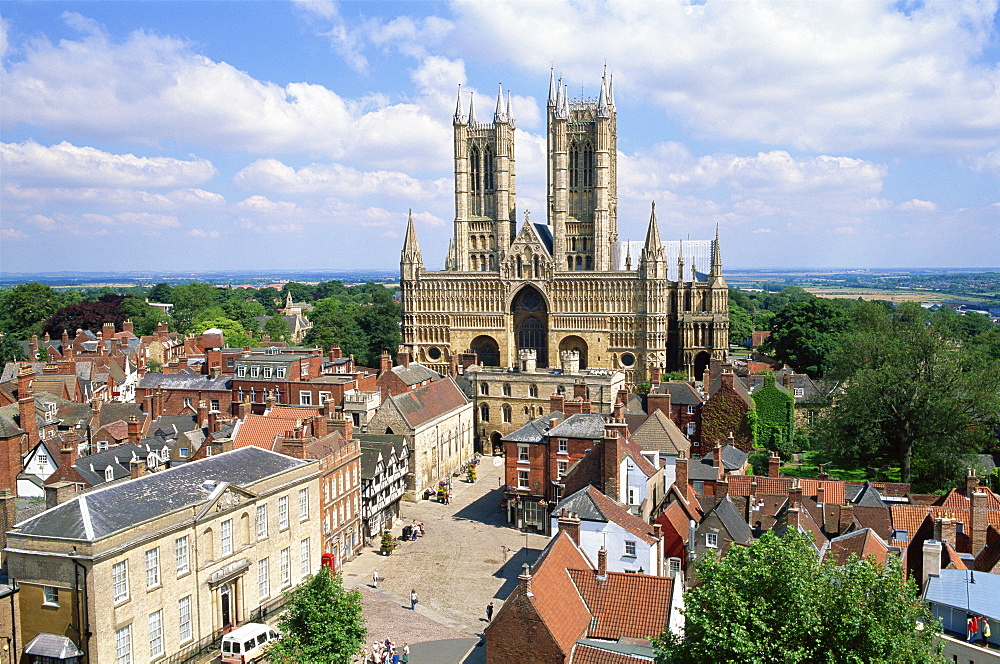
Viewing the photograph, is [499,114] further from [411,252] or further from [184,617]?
[184,617]

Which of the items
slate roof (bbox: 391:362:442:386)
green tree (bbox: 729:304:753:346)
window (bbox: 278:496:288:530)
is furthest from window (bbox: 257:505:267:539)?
green tree (bbox: 729:304:753:346)

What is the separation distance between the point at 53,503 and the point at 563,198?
269ft

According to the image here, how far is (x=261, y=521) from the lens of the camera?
33812mm

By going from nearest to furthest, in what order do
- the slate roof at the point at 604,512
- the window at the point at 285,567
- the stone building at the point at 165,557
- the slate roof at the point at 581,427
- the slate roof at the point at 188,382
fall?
1. the stone building at the point at 165,557
2. the slate roof at the point at 604,512
3. the window at the point at 285,567
4. the slate roof at the point at 581,427
5. the slate roof at the point at 188,382

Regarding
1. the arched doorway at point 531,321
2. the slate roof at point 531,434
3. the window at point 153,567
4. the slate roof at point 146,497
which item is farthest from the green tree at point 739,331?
the window at point 153,567

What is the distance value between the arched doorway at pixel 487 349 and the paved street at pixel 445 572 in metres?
44.8

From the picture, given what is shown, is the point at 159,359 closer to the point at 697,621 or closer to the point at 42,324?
the point at 42,324

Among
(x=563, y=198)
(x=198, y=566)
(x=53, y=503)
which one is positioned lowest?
(x=198, y=566)

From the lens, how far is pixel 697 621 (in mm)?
19250

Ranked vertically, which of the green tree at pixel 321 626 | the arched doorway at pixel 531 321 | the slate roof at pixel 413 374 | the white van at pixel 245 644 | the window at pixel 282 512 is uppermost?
the arched doorway at pixel 531 321

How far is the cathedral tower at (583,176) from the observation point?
104125mm

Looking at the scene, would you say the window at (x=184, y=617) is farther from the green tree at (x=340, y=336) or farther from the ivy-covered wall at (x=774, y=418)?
the green tree at (x=340, y=336)

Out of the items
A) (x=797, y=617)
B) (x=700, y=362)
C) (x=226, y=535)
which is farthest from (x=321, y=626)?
(x=700, y=362)

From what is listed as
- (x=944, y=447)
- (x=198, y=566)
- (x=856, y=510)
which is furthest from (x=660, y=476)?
(x=198, y=566)
